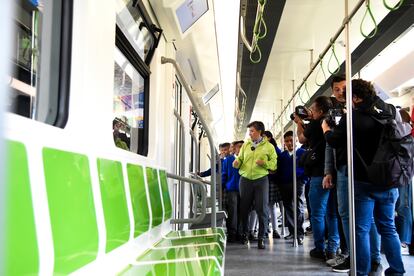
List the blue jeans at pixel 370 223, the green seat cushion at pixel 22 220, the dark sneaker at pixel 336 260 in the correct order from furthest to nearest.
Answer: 1. the dark sneaker at pixel 336 260
2. the blue jeans at pixel 370 223
3. the green seat cushion at pixel 22 220

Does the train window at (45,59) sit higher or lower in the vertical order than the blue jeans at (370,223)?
higher

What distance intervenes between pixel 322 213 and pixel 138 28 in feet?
7.86

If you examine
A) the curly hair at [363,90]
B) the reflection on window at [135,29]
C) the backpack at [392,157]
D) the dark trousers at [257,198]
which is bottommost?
the dark trousers at [257,198]

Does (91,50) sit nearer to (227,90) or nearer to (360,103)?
(360,103)

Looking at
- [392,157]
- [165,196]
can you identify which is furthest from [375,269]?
[165,196]

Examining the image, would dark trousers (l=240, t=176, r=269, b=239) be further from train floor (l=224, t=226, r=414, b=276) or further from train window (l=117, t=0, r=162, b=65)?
train window (l=117, t=0, r=162, b=65)

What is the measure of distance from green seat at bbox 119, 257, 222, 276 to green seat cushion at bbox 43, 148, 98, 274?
294mm

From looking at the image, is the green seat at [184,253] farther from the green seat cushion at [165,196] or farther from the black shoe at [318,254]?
the black shoe at [318,254]

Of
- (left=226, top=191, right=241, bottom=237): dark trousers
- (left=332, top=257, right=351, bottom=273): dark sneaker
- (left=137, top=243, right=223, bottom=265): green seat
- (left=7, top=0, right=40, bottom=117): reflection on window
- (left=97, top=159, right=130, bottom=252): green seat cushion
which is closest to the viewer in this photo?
(left=7, top=0, right=40, bottom=117): reflection on window

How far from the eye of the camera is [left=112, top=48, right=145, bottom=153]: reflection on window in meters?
2.46

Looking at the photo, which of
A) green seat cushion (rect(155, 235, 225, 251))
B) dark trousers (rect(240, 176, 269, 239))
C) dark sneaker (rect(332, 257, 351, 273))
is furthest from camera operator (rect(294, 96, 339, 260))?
green seat cushion (rect(155, 235, 225, 251))

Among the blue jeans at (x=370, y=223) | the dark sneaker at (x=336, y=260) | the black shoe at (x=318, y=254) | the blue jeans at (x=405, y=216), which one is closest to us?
the blue jeans at (x=370, y=223)

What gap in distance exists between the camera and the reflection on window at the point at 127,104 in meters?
2.46

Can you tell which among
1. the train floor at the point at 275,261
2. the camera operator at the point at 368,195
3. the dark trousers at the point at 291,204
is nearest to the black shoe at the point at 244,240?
the train floor at the point at 275,261
